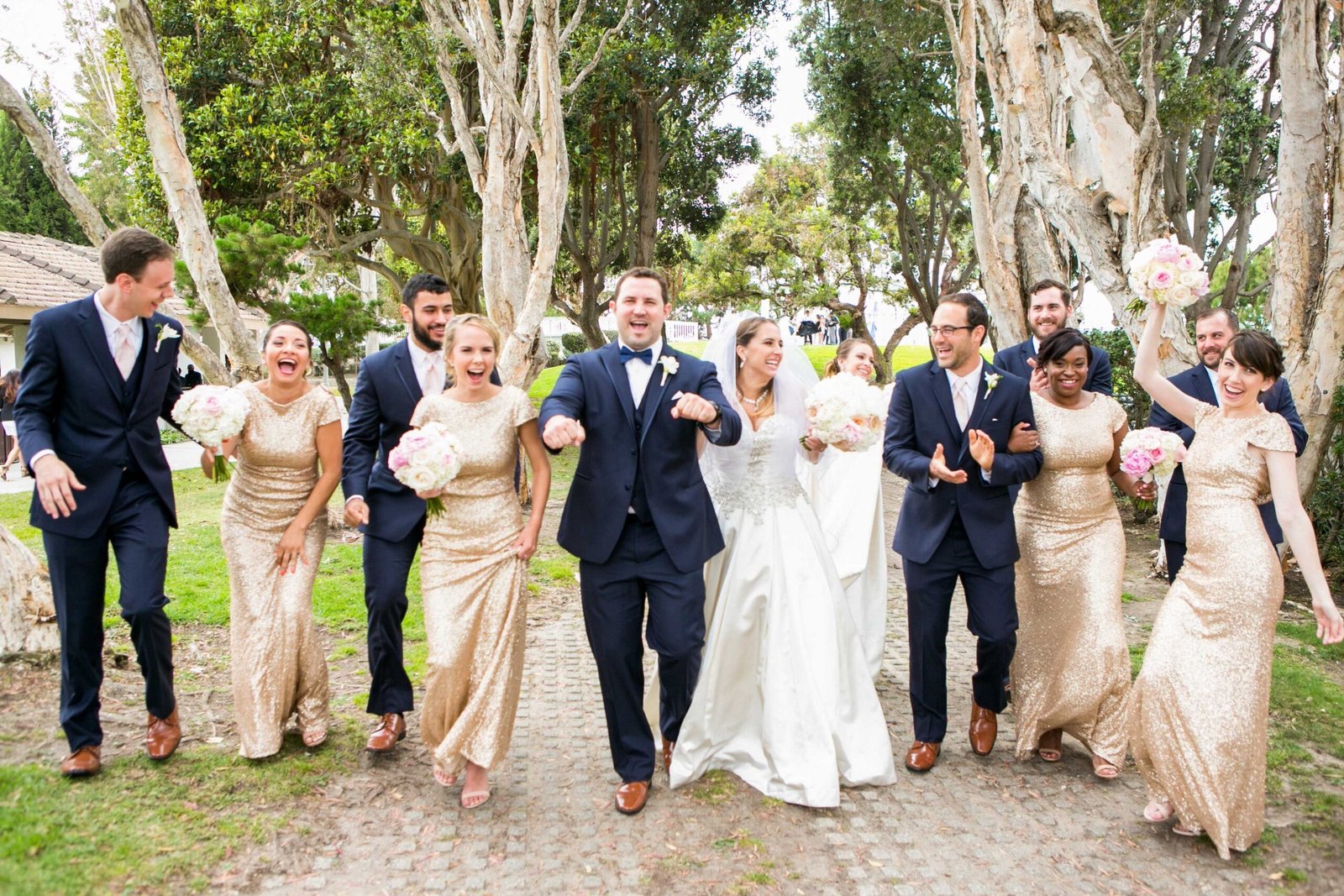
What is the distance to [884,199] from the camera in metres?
26.9

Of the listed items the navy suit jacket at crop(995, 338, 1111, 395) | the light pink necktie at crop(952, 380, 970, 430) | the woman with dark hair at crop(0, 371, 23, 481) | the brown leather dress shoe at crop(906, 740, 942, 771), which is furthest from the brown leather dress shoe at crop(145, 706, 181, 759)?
the woman with dark hair at crop(0, 371, 23, 481)

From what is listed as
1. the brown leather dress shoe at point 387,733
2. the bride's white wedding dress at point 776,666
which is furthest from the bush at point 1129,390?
the brown leather dress shoe at point 387,733

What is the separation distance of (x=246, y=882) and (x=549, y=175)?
8.18m

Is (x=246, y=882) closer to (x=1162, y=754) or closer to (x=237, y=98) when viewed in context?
(x=1162, y=754)

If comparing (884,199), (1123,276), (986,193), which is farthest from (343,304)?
(884,199)

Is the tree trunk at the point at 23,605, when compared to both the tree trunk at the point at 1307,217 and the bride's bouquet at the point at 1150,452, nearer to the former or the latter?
the bride's bouquet at the point at 1150,452

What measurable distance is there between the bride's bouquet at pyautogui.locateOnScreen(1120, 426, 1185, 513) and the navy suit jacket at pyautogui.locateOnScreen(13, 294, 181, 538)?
4647 millimetres

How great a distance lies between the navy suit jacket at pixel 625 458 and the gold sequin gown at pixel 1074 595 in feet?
5.98

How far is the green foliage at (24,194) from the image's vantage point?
35.6 m

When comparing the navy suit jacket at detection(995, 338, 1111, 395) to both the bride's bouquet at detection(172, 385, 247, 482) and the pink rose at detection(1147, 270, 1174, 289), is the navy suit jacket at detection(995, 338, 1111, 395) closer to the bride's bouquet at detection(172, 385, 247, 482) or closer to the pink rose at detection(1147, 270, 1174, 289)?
the pink rose at detection(1147, 270, 1174, 289)

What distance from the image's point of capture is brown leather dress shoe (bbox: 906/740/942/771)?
4.88 meters

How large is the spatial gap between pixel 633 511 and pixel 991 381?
1.96 m

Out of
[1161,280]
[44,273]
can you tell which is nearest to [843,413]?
[1161,280]

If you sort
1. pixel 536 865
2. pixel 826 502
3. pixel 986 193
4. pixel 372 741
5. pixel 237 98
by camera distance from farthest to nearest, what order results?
1. pixel 237 98
2. pixel 986 193
3. pixel 826 502
4. pixel 372 741
5. pixel 536 865
